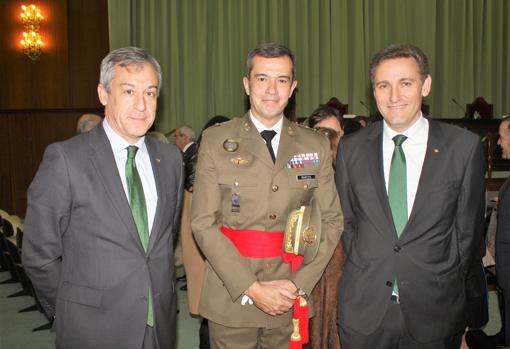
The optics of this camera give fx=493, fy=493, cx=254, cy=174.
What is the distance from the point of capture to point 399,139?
2.08 metres

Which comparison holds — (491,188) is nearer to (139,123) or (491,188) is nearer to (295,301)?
(295,301)

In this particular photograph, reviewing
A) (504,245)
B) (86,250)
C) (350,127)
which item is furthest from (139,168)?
(350,127)

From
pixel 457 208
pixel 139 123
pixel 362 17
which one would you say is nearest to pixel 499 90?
pixel 362 17

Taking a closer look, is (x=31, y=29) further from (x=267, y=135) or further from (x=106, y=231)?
(x=106, y=231)

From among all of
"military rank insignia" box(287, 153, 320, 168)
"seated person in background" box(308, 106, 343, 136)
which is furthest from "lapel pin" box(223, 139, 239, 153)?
"seated person in background" box(308, 106, 343, 136)

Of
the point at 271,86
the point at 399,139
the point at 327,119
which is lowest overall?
the point at 399,139

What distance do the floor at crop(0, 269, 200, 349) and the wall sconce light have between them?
5.47m

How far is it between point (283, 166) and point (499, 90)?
10.7m

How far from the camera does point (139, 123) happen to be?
190cm

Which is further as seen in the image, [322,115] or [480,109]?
[480,109]

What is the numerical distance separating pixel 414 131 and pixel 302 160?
492 millimetres

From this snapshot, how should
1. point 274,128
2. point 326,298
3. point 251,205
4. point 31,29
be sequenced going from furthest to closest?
point 31,29, point 326,298, point 274,128, point 251,205

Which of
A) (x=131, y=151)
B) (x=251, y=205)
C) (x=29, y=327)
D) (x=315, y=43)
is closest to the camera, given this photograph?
(x=131, y=151)

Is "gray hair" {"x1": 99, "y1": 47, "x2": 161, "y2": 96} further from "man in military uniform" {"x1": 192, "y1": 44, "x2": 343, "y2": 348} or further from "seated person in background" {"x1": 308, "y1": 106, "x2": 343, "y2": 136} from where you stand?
"seated person in background" {"x1": 308, "y1": 106, "x2": 343, "y2": 136}
